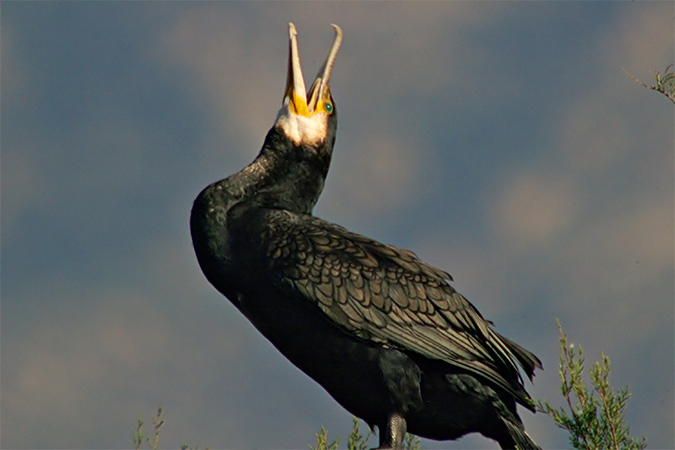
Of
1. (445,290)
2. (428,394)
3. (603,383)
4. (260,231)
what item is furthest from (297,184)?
(603,383)

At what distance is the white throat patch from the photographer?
5.38 metres

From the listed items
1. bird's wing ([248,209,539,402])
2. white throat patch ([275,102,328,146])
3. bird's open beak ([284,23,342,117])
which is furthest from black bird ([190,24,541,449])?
bird's open beak ([284,23,342,117])

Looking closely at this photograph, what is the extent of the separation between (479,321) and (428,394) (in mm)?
499

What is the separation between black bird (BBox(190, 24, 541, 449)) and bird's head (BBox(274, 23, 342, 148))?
22.4 inches

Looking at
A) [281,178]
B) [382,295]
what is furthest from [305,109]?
[382,295]

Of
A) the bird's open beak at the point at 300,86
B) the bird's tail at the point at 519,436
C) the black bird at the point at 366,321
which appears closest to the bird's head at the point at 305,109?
the bird's open beak at the point at 300,86

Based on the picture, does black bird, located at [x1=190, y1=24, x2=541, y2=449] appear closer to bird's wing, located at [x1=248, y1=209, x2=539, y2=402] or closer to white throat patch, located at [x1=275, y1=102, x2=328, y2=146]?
bird's wing, located at [x1=248, y1=209, x2=539, y2=402]

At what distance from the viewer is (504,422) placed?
188 inches

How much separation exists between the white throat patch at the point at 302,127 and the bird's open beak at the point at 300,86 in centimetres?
4

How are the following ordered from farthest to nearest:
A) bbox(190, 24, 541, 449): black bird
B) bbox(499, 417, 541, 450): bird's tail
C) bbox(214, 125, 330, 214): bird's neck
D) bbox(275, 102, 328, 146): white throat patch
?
bbox(275, 102, 328, 146): white throat patch
bbox(214, 125, 330, 214): bird's neck
bbox(499, 417, 541, 450): bird's tail
bbox(190, 24, 541, 449): black bird

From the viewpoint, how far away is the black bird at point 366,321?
4.59 meters

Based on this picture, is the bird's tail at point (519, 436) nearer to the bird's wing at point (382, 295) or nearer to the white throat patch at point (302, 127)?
the bird's wing at point (382, 295)

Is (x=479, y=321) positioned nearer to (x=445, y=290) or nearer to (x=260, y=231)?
(x=445, y=290)

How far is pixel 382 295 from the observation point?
15.5 feet
